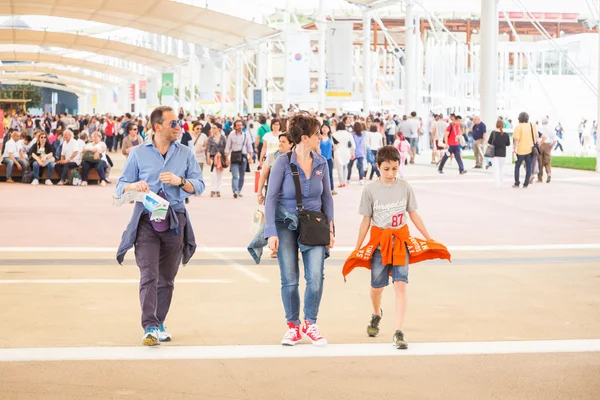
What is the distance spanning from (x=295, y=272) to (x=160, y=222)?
101 centimetres

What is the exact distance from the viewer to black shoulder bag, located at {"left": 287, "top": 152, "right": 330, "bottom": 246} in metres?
7.42

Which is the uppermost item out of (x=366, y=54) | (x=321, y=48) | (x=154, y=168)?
(x=321, y=48)

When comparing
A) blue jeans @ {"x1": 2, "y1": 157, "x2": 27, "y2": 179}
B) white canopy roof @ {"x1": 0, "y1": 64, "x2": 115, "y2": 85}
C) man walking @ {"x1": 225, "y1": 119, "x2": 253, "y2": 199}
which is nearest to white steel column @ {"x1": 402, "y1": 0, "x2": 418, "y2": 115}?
blue jeans @ {"x1": 2, "y1": 157, "x2": 27, "y2": 179}

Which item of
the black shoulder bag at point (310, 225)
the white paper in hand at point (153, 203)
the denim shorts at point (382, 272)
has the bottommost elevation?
the denim shorts at point (382, 272)

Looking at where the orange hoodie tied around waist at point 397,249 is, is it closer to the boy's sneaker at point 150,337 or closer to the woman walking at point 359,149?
the boy's sneaker at point 150,337

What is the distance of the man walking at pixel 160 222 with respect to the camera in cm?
747

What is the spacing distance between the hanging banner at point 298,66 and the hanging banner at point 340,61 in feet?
8.13

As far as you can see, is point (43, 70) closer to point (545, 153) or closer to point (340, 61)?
point (340, 61)

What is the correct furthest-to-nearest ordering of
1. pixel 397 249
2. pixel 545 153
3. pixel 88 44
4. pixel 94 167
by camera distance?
pixel 88 44, pixel 94 167, pixel 545 153, pixel 397 249

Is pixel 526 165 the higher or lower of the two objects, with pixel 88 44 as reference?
lower

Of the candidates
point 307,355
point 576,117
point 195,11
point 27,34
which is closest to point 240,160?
point 307,355

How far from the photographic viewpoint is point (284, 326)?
8.23 metres

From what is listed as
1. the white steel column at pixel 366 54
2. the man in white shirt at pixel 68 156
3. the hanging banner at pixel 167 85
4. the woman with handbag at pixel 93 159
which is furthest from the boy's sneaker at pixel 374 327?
the hanging banner at pixel 167 85

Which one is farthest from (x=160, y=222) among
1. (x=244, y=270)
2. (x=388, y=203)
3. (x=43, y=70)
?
(x=43, y=70)
